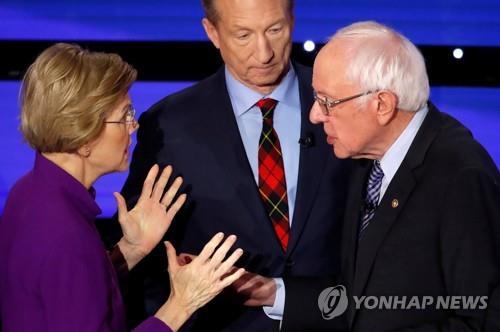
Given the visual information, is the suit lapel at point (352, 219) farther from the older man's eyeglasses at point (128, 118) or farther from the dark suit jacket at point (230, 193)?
the older man's eyeglasses at point (128, 118)

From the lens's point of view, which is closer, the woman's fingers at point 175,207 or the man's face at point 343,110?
the man's face at point 343,110

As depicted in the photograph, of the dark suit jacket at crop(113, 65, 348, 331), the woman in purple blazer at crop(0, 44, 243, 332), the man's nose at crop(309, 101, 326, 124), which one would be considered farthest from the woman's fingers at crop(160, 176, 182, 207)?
the man's nose at crop(309, 101, 326, 124)

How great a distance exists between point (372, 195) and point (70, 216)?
0.87m

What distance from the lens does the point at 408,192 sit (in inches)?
93.0

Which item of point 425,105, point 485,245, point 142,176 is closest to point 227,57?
point 142,176

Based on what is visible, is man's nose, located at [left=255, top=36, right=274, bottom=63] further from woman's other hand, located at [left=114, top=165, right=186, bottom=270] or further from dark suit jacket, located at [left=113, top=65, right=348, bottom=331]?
woman's other hand, located at [left=114, top=165, right=186, bottom=270]

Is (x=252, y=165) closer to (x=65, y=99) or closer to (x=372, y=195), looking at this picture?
(x=372, y=195)

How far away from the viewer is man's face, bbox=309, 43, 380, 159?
2385 mm

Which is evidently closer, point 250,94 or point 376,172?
point 376,172

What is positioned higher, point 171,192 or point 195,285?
point 171,192

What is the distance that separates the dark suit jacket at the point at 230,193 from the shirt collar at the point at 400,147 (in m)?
0.40

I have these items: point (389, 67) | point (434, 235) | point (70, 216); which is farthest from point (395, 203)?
point (70, 216)


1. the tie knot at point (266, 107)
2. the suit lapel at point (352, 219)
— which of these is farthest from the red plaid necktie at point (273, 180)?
the suit lapel at point (352, 219)

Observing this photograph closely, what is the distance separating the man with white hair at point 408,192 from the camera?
2.20 meters
